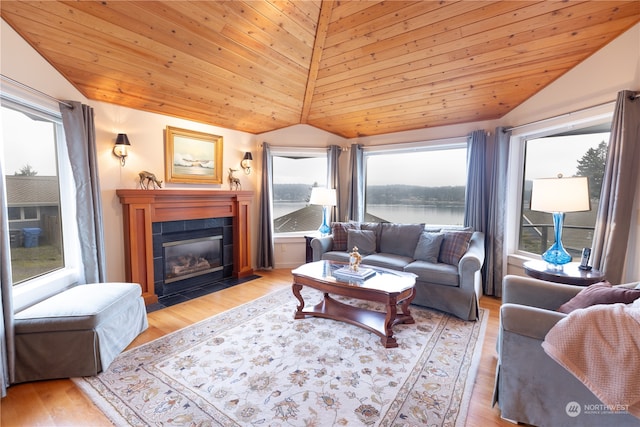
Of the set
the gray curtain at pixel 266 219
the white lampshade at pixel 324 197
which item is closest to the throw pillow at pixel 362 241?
the white lampshade at pixel 324 197

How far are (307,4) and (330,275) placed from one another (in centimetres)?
260

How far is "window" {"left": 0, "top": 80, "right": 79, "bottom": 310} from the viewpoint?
233 centimetres

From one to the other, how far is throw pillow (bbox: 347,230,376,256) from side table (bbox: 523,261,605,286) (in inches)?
70.4

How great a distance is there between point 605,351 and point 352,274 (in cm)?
178

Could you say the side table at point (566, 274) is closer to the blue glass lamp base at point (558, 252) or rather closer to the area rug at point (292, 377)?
the blue glass lamp base at point (558, 252)

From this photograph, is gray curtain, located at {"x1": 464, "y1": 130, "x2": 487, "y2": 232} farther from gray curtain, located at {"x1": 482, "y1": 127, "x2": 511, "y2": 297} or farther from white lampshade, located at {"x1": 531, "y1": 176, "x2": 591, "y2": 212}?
white lampshade, located at {"x1": 531, "y1": 176, "x2": 591, "y2": 212}

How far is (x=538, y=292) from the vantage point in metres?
2.04

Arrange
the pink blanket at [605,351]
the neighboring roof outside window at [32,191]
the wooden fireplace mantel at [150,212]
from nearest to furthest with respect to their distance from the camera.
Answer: the pink blanket at [605,351], the neighboring roof outside window at [32,191], the wooden fireplace mantel at [150,212]

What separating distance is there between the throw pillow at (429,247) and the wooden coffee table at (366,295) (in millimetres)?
761

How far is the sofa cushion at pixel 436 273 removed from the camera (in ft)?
9.95

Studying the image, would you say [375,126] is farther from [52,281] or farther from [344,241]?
[52,281]

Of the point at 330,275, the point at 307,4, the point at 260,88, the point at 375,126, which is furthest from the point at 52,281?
the point at 375,126

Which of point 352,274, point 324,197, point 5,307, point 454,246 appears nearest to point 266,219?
point 324,197

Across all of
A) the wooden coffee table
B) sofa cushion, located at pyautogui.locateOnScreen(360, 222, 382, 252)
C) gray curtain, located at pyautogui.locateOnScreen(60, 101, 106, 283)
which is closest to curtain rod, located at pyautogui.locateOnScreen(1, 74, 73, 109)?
gray curtain, located at pyautogui.locateOnScreen(60, 101, 106, 283)
